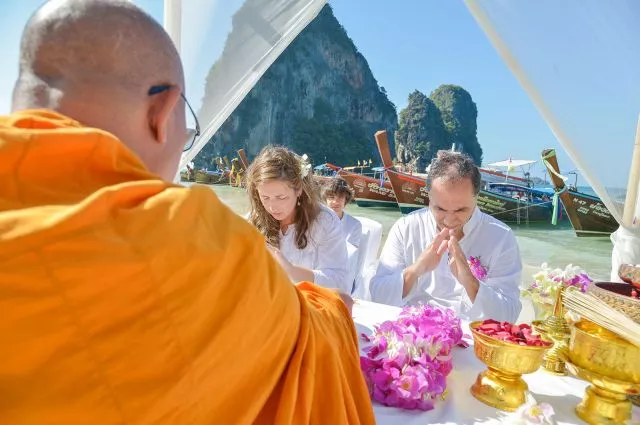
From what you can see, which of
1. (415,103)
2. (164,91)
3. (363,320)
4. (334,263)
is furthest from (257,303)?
(415,103)

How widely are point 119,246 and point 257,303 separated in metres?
0.21

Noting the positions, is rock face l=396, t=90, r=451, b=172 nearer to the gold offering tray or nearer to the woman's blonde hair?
the woman's blonde hair

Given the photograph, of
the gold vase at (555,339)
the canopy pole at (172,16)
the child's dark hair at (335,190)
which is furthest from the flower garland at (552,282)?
the child's dark hair at (335,190)

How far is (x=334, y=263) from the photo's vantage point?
8.67 feet

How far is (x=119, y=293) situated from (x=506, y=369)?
0.99 meters

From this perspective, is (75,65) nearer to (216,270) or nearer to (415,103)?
(216,270)

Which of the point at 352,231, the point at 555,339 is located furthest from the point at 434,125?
the point at 555,339

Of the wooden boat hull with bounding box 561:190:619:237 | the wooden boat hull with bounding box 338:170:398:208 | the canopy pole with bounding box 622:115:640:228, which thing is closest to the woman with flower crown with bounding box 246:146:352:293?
the canopy pole with bounding box 622:115:640:228

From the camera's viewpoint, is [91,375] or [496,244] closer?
[91,375]

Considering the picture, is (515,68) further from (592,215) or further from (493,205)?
(493,205)

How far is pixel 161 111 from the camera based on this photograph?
743 millimetres

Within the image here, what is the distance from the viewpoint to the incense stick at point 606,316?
976 mm

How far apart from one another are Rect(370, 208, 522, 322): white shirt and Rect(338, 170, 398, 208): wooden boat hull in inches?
986

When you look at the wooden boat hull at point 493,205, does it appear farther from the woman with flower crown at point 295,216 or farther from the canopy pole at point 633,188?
the woman with flower crown at point 295,216
